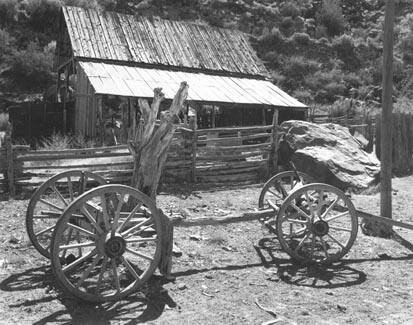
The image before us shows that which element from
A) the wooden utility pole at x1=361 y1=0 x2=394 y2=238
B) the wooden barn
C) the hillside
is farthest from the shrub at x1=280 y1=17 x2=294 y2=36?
the wooden utility pole at x1=361 y1=0 x2=394 y2=238

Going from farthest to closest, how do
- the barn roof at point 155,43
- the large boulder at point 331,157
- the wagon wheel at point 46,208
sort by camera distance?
1. the barn roof at point 155,43
2. the large boulder at point 331,157
3. the wagon wheel at point 46,208

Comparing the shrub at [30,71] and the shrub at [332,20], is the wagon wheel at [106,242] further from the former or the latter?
the shrub at [332,20]

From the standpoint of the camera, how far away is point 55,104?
53.0 feet

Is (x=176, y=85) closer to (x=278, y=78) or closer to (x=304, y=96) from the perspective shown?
(x=304, y=96)

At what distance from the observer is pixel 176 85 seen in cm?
1516

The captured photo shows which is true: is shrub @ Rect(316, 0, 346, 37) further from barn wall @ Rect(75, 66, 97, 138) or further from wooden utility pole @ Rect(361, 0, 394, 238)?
wooden utility pole @ Rect(361, 0, 394, 238)

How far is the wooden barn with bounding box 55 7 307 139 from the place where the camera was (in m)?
14.6

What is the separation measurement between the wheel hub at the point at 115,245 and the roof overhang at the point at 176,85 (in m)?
9.16

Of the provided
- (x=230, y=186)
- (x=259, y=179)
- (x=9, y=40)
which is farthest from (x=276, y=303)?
(x=9, y=40)

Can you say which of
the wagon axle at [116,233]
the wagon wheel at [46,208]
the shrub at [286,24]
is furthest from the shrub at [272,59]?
the wagon axle at [116,233]

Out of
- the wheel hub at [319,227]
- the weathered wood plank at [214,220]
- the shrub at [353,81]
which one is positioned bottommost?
the wheel hub at [319,227]

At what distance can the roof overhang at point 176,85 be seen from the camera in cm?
1387

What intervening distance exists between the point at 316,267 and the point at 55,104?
12.5 metres

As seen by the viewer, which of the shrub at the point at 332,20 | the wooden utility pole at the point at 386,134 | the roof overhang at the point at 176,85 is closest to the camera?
the wooden utility pole at the point at 386,134
